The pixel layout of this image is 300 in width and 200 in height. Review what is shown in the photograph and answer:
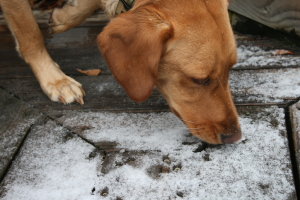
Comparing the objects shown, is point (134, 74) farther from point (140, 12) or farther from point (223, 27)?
point (223, 27)

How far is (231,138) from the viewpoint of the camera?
6.21 feet

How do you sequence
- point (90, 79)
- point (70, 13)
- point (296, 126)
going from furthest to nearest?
point (70, 13) → point (90, 79) → point (296, 126)

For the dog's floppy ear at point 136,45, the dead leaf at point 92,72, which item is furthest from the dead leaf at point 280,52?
the dead leaf at point 92,72

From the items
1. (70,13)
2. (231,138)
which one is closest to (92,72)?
(70,13)

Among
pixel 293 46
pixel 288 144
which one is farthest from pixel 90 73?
pixel 293 46

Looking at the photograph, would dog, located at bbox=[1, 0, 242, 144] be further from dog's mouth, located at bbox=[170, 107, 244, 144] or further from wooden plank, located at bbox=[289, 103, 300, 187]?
wooden plank, located at bbox=[289, 103, 300, 187]

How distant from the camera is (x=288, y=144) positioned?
193 cm

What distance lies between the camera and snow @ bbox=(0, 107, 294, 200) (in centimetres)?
176

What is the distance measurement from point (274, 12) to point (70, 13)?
6.60 feet

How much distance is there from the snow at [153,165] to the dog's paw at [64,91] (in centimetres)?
30

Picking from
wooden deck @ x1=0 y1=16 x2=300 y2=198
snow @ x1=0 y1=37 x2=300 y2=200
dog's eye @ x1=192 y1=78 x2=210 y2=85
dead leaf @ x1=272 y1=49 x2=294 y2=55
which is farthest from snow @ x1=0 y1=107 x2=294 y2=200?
dead leaf @ x1=272 y1=49 x2=294 y2=55

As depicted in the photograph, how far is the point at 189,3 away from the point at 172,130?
89 cm

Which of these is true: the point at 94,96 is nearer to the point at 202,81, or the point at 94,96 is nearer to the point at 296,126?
the point at 202,81

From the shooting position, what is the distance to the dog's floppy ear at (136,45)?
1646 millimetres
